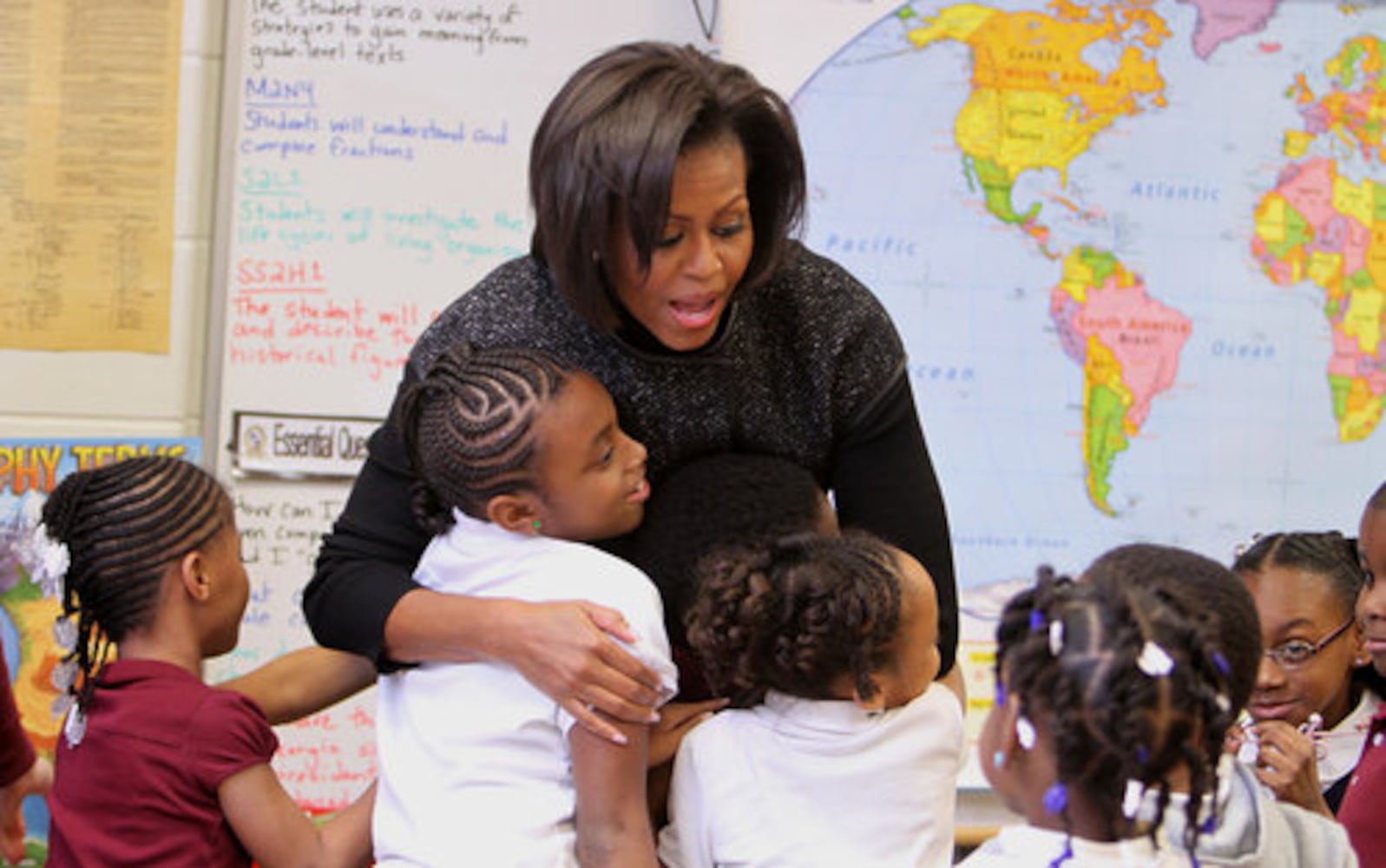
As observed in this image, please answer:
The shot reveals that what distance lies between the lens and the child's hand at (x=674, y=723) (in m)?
1.77

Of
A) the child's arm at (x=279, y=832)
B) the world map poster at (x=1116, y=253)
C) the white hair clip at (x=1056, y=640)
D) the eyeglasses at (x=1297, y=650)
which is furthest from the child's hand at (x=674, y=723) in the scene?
the world map poster at (x=1116, y=253)

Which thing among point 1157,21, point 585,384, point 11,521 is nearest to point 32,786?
point 11,521

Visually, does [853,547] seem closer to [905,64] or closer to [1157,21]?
[905,64]

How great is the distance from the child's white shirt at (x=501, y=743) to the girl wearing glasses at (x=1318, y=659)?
113 cm

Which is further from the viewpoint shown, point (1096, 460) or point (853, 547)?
point (1096, 460)

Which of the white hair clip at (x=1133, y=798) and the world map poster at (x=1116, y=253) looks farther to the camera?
the world map poster at (x=1116, y=253)

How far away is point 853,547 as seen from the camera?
1738mm

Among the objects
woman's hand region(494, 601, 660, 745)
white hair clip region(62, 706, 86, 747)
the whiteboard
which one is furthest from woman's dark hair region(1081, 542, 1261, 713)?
the whiteboard

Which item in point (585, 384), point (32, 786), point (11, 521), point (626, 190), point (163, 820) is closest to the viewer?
point (626, 190)

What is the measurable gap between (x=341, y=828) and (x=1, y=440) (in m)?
1.89

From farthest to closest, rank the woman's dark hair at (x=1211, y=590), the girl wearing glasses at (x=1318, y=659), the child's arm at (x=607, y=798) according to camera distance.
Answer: the girl wearing glasses at (x=1318, y=659) < the child's arm at (x=607, y=798) < the woman's dark hair at (x=1211, y=590)

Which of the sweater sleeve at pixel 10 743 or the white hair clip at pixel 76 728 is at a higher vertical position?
the white hair clip at pixel 76 728

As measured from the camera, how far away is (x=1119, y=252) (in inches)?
141

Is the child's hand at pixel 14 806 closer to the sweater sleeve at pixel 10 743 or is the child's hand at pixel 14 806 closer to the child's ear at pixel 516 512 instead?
the sweater sleeve at pixel 10 743
